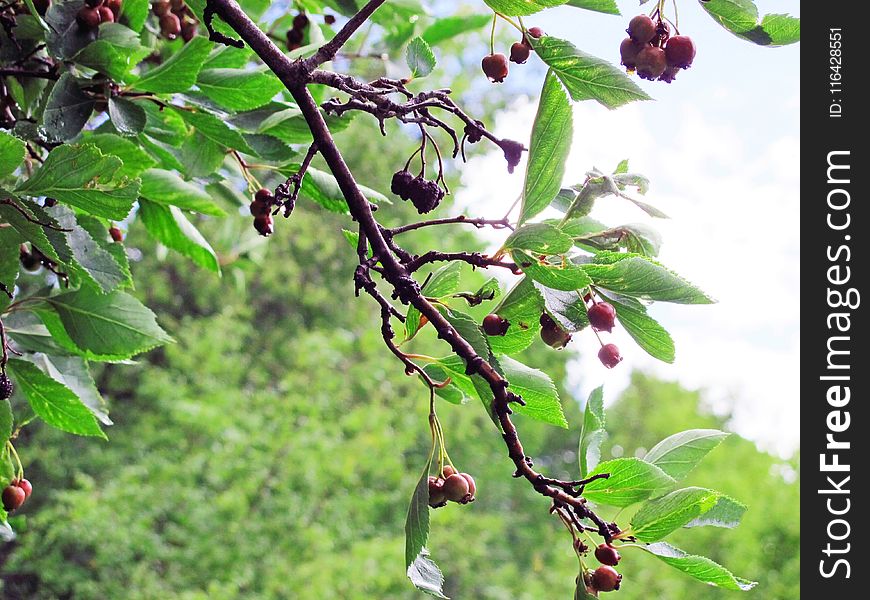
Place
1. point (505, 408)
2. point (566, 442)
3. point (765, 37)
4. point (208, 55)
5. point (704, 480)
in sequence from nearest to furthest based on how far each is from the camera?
point (505, 408)
point (765, 37)
point (208, 55)
point (704, 480)
point (566, 442)

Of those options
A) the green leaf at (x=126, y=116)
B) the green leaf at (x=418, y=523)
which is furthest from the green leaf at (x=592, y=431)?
the green leaf at (x=126, y=116)

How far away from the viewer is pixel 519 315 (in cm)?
66

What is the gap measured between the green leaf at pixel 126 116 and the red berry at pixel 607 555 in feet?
1.91

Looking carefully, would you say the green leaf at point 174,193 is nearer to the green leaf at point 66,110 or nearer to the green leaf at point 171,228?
the green leaf at point 171,228

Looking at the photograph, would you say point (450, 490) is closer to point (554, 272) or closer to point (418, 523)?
point (418, 523)

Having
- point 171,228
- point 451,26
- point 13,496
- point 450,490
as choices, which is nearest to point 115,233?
point 171,228

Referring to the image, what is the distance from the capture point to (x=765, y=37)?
0.68 meters

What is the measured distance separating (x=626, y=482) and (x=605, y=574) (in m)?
0.07

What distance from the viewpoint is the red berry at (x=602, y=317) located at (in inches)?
24.0

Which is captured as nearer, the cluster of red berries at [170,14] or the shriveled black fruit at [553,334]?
the shriveled black fruit at [553,334]
